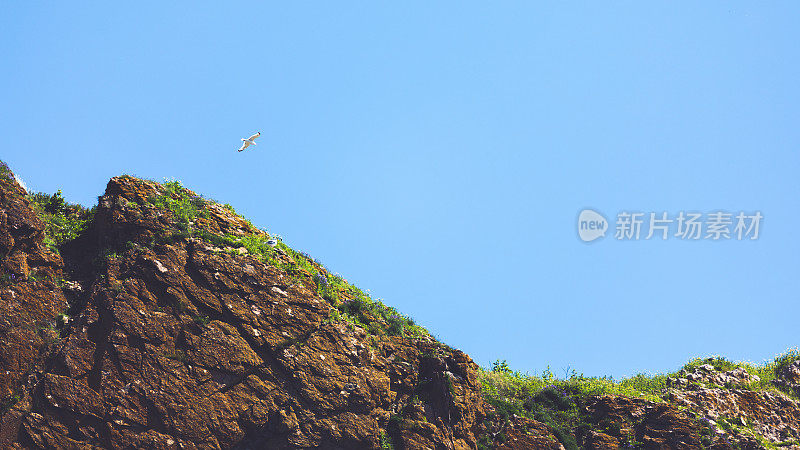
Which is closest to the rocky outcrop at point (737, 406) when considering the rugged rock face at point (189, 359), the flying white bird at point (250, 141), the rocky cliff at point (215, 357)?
the rocky cliff at point (215, 357)

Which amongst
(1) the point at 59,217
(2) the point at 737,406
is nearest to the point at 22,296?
(1) the point at 59,217

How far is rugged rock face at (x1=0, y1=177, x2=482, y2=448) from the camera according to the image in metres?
15.5

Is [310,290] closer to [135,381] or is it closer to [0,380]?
[135,381]

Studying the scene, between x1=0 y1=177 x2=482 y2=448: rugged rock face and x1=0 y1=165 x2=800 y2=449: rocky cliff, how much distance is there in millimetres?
44

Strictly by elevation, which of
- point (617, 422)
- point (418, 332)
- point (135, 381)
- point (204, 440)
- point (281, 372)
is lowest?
point (204, 440)

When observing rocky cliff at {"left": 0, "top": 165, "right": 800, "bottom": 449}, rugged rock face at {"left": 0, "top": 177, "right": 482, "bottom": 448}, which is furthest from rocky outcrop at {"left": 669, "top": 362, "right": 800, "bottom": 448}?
rugged rock face at {"left": 0, "top": 177, "right": 482, "bottom": 448}

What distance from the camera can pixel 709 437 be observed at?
71.1 feet

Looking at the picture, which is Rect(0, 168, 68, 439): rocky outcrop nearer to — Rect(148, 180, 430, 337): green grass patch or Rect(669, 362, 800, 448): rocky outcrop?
Rect(148, 180, 430, 337): green grass patch

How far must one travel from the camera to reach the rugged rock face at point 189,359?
50.8 ft

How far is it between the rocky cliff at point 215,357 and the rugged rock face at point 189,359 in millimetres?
44

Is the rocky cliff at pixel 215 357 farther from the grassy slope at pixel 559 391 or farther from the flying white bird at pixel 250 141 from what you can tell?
the flying white bird at pixel 250 141

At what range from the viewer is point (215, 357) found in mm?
17125

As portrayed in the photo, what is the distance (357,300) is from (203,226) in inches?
273

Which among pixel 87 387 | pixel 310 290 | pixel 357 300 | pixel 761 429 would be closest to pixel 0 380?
pixel 87 387
